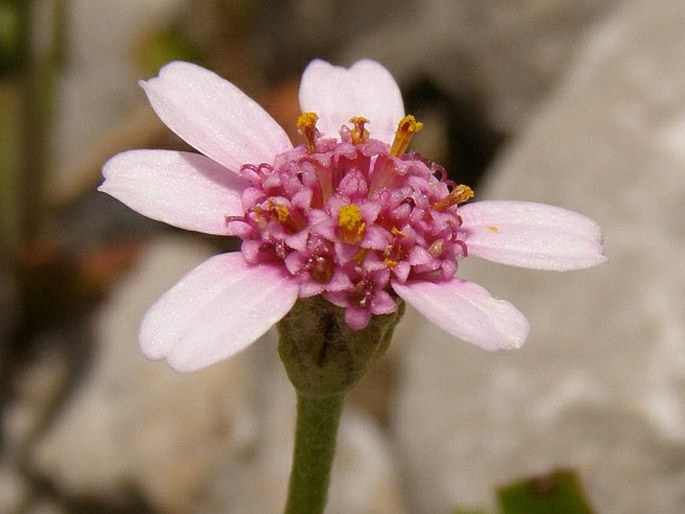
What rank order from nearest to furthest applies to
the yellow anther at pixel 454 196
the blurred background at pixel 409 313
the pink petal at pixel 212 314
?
the pink petal at pixel 212 314
the yellow anther at pixel 454 196
the blurred background at pixel 409 313

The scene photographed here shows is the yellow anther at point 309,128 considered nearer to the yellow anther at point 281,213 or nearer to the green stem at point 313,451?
the yellow anther at point 281,213

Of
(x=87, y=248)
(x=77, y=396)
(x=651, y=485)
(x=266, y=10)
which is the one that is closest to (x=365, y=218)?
(x=651, y=485)

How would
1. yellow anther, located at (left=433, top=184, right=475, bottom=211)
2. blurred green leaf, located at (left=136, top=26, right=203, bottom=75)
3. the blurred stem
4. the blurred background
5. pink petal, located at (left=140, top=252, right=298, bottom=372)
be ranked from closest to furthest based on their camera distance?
pink petal, located at (left=140, top=252, right=298, bottom=372) < yellow anther, located at (left=433, top=184, right=475, bottom=211) < the blurred background < the blurred stem < blurred green leaf, located at (left=136, top=26, right=203, bottom=75)

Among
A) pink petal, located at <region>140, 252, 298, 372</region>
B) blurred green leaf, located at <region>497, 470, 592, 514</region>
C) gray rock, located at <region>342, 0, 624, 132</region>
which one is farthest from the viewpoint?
gray rock, located at <region>342, 0, 624, 132</region>

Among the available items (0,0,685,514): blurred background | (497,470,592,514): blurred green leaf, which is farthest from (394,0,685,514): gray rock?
(497,470,592,514): blurred green leaf

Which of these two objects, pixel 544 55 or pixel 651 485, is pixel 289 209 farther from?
pixel 544 55

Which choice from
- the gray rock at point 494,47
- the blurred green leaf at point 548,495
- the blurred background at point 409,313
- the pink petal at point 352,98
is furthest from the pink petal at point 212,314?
the gray rock at point 494,47

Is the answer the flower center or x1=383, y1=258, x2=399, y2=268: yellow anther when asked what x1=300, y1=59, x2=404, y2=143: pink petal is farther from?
x1=383, y1=258, x2=399, y2=268: yellow anther

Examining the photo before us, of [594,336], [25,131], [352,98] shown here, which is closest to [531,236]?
[352,98]
